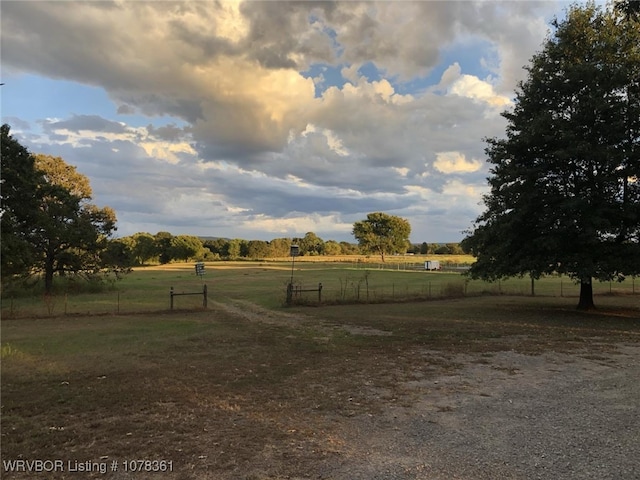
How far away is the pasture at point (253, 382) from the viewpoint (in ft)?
17.1

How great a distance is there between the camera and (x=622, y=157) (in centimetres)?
1722

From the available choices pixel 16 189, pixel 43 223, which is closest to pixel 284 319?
pixel 16 189

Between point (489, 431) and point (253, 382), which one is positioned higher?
point (489, 431)

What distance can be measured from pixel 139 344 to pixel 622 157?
19.1 meters

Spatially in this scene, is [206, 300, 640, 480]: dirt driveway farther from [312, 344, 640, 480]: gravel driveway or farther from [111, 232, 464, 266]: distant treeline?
[111, 232, 464, 266]: distant treeline

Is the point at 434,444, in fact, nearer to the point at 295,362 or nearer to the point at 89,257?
the point at 295,362

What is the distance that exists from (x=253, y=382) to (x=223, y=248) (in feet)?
430

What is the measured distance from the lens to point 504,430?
6.07 metres

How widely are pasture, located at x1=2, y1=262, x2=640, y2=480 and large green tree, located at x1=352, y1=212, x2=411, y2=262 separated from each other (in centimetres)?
10186

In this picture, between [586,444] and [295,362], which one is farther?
[295,362]

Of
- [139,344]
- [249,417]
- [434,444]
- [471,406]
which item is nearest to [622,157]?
[471,406]

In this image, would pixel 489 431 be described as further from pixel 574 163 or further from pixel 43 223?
pixel 43 223

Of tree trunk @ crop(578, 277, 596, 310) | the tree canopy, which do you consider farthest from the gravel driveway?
the tree canopy

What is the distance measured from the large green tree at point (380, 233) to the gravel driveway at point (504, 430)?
113m
